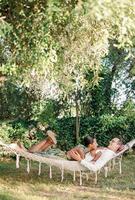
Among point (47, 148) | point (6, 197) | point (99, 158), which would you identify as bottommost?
point (6, 197)

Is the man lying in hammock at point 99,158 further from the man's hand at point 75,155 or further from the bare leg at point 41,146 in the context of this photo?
the bare leg at point 41,146

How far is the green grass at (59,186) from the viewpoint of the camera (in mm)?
10742

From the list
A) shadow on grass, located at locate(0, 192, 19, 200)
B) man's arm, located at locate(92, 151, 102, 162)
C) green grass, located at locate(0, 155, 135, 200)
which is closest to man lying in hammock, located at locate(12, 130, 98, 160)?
man's arm, located at locate(92, 151, 102, 162)

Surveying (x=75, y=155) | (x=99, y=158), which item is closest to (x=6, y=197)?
(x=75, y=155)

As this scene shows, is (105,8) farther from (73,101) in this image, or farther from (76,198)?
(73,101)

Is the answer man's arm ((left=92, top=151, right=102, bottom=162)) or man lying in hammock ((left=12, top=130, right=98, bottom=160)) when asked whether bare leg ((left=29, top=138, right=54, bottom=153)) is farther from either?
man's arm ((left=92, top=151, right=102, bottom=162))

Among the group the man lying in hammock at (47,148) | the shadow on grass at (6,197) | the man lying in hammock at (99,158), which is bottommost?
the shadow on grass at (6,197)

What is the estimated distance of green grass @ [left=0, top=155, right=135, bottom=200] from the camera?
423 inches

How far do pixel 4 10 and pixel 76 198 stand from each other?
13.2ft

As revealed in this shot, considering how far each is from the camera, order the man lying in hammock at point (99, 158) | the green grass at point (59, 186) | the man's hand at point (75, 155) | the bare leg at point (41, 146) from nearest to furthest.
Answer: the green grass at point (59, 186) → the man lying in hammock at point (99, 158) → the man's hand at point (75, 155) → the bare leg at point (41, 146)

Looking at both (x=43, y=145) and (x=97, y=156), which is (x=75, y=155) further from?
(x=43, y=145)

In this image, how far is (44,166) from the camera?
51.8ft

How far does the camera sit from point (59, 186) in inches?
472

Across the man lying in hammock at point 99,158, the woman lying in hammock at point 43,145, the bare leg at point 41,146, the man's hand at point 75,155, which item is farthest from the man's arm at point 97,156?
the bare leg at point 41,146
